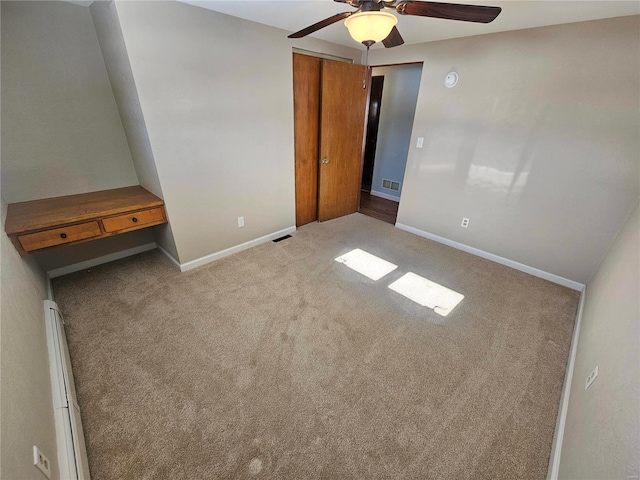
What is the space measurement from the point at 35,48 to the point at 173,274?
199 centimetres

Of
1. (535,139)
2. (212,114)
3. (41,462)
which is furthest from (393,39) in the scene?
(41,462)

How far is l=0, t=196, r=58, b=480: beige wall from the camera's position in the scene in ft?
2.65

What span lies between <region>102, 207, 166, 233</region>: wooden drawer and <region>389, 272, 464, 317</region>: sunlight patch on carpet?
224cm

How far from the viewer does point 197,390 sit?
1.54 m

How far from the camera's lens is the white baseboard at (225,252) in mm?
2654

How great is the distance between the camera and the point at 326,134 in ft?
11.1

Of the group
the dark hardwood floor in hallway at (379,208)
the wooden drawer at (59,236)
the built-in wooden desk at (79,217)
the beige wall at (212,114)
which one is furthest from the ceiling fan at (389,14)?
the dark hardwood floor in hallway at (379,208)

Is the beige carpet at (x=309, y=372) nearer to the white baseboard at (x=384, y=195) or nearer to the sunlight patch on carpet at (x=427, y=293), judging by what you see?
the sunlight patch on carpet at (x=427, y=293)

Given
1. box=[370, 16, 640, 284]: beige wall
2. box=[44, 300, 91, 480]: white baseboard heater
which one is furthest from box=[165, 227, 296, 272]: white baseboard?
box=[370, 16, 640, 284]: beige wall

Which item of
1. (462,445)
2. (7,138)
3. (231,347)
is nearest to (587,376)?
(462,445)

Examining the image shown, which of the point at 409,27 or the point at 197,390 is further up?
the point at 409,27

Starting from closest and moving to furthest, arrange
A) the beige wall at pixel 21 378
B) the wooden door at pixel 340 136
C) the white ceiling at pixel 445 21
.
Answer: the beige wall at pixel 21 378, the white ceiling at pixel 445 21, the wooden door at pixel 340 136

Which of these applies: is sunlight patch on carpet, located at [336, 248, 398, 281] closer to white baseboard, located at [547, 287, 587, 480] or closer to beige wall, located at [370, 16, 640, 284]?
beige wall, located at [370, 16, 640, 284]

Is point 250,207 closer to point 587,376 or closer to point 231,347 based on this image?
point 231,347
